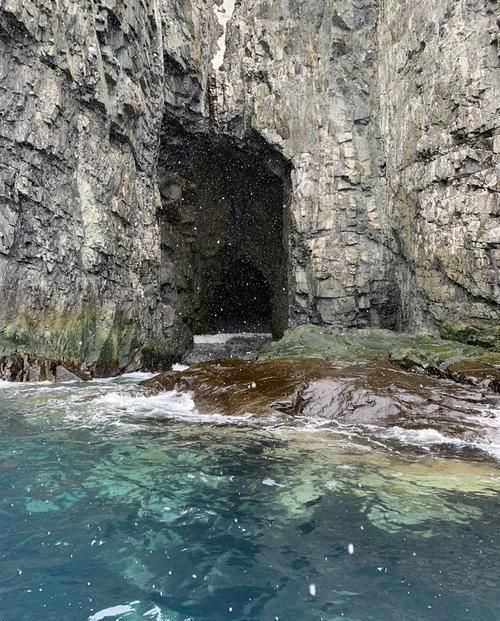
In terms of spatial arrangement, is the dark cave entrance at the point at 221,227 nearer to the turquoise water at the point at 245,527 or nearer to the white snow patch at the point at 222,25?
the white snow patch at the point at 222,25

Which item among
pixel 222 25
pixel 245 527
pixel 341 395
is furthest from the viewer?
pixel 222 25

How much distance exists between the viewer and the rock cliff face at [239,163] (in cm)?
1455

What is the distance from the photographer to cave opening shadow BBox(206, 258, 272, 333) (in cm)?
3073

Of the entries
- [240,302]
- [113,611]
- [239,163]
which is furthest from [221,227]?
[113,611]

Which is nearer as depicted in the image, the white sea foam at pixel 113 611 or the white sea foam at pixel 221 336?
the white sea foam at pixel 113 611

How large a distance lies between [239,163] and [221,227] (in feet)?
12.0

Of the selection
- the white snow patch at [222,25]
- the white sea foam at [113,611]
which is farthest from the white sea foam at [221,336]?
the white sea foam at [113,611]

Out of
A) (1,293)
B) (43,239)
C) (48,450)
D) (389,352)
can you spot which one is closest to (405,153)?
(389,352)

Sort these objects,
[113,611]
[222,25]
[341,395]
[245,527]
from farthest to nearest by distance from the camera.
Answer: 1. [222,25]
2. [341,395]
3. [245,527]
4. [113,611]

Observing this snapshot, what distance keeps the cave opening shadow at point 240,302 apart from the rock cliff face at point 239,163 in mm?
2302

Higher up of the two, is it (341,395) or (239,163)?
(239,163)

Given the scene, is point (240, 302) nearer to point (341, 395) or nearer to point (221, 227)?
point (221, 227)

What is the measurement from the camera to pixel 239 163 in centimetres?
2730

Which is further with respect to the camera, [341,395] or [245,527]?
[341,395]
